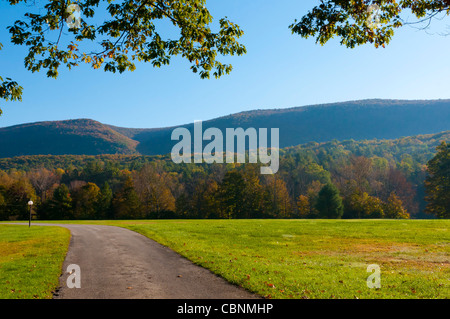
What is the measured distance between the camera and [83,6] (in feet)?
28.8

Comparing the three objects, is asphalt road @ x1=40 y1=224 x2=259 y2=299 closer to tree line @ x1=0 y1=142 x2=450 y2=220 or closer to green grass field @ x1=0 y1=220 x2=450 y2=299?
green grass field @ x1=0 y1=220 x2=450 y2=299

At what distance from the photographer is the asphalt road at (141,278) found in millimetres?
8664

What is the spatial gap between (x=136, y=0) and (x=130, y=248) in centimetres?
1336

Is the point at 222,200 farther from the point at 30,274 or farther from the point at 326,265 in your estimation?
the point at 30,274

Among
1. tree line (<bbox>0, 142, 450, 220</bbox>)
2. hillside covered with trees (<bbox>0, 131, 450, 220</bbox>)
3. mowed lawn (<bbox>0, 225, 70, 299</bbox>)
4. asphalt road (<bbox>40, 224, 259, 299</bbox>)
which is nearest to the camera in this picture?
asphalt road (<bbox>40, 224, 259, 299</bbox>)

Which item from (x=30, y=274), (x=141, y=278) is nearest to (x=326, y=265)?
(x=141, y=278)

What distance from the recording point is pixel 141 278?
34.6 feet

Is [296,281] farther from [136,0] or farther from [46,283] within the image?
[136,0]

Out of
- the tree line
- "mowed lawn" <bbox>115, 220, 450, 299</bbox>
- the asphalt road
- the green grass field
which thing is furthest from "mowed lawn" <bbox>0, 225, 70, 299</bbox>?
the tree line

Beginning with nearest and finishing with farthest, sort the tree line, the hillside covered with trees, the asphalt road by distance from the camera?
the asphalt road → the tree line → the hillside covered with trees

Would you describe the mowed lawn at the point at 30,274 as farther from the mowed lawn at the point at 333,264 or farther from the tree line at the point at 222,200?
the tree line at the point at 222,200

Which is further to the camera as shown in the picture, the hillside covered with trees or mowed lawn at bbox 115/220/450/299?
the hillside covered with trees

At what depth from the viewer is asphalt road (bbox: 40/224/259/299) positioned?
866cm

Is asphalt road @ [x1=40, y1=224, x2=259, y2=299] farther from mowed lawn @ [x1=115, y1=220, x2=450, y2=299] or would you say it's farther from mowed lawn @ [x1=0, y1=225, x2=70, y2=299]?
mowed lawn @ [x1=115, y1=220, x2=450, y2=299]
